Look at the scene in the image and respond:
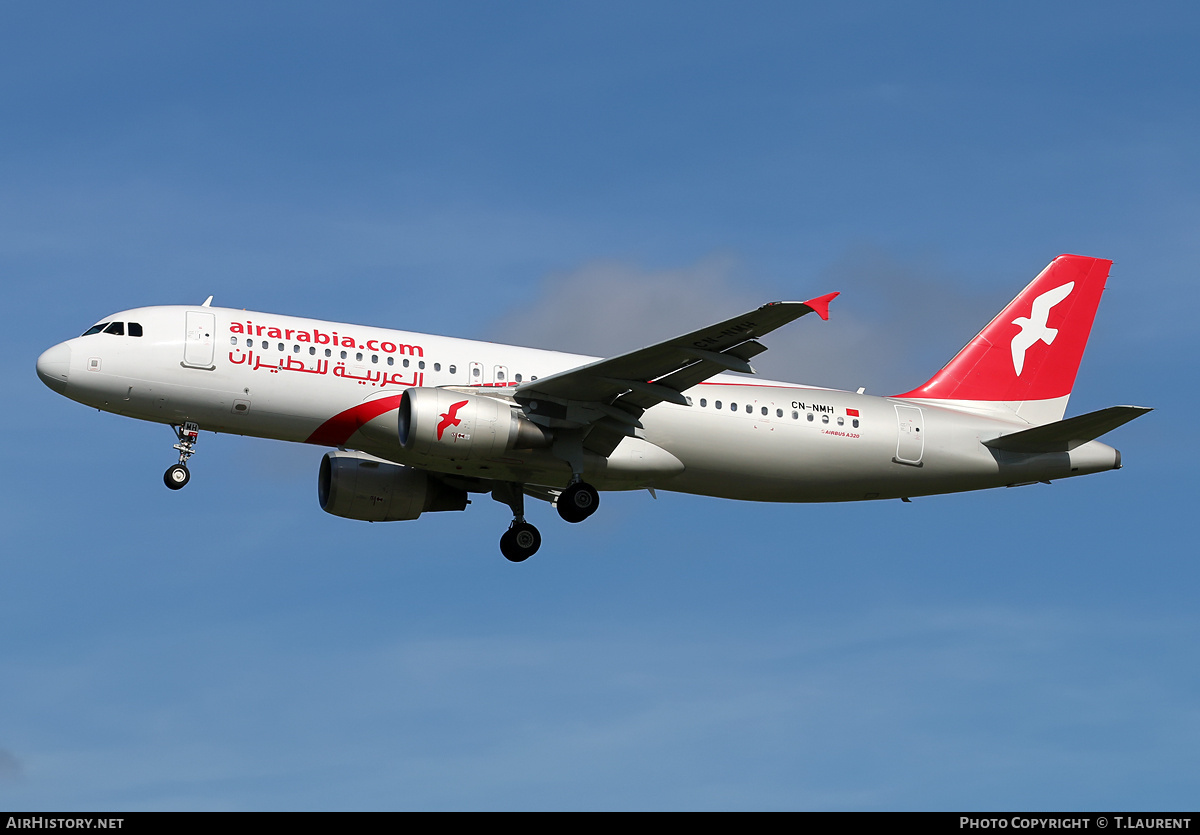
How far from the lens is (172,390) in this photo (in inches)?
1213

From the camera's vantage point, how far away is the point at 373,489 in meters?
35.3

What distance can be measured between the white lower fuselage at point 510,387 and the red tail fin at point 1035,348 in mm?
1311

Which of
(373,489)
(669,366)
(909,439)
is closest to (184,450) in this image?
(373,489)

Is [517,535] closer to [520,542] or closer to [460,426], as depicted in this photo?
[520,542]

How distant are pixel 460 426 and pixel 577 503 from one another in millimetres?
3509

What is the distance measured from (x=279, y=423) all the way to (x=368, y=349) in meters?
2.43

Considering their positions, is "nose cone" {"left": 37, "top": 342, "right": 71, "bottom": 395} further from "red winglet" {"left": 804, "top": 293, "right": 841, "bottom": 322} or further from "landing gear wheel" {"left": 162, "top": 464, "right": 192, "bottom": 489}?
"red winglet" {"left": 804, "top": 293, "right": 841, "bottom": 322}

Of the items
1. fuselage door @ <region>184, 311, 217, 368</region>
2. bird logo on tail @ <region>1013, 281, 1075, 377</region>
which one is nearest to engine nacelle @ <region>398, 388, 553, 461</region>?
fuselage door @ <region>184, 311, 217, 368</region>

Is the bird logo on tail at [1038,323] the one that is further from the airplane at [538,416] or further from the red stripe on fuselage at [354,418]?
the red stripe on fuselage at [354,418]

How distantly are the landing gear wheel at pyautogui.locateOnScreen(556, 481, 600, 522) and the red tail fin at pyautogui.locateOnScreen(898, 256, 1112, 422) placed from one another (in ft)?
31.7

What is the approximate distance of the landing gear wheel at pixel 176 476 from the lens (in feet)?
102

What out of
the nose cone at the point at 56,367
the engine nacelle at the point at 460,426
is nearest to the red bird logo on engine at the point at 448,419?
the engine nacelle at the point at 460,426
